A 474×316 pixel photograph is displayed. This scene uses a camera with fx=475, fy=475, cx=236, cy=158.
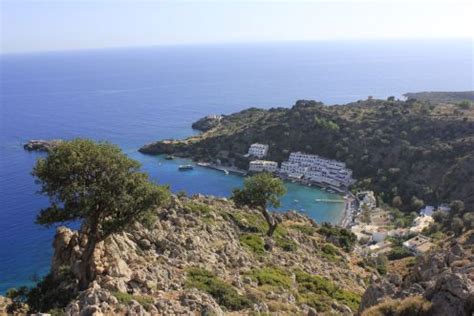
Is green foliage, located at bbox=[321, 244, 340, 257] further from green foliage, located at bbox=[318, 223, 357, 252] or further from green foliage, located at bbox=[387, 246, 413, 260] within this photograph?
green foliage, located at bbox=[387, 246, 413, 260]

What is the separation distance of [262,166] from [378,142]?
88.0 feet

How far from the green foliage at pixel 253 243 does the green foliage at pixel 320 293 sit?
3.34 meters

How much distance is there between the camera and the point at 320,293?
28.0 meters

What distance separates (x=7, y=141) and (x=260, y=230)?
371ft

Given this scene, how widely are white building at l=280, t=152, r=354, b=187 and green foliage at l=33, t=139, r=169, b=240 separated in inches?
3329

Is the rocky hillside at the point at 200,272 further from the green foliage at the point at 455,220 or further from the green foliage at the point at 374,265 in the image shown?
the green foliage at the point at 455,220

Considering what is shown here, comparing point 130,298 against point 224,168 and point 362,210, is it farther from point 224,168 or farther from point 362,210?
point 224,168

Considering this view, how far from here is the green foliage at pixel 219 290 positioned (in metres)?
20.2

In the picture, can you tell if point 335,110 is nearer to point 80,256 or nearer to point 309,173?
point 309,173

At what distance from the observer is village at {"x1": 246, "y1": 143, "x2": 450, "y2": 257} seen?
61878 mm

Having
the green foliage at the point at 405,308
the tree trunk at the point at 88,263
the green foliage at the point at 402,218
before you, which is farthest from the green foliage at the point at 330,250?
the green foliage at the point at 402,218

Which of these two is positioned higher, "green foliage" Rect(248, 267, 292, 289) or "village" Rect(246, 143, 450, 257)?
"green foliage" Rect(248, 267, 292, 289)

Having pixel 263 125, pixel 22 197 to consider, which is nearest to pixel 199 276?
pixel 22 197

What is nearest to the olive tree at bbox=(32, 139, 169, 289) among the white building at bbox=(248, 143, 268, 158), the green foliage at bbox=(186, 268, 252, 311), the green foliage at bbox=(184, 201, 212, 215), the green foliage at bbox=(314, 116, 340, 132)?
the green foliage at bbox=(186, 268, 252, 311)
